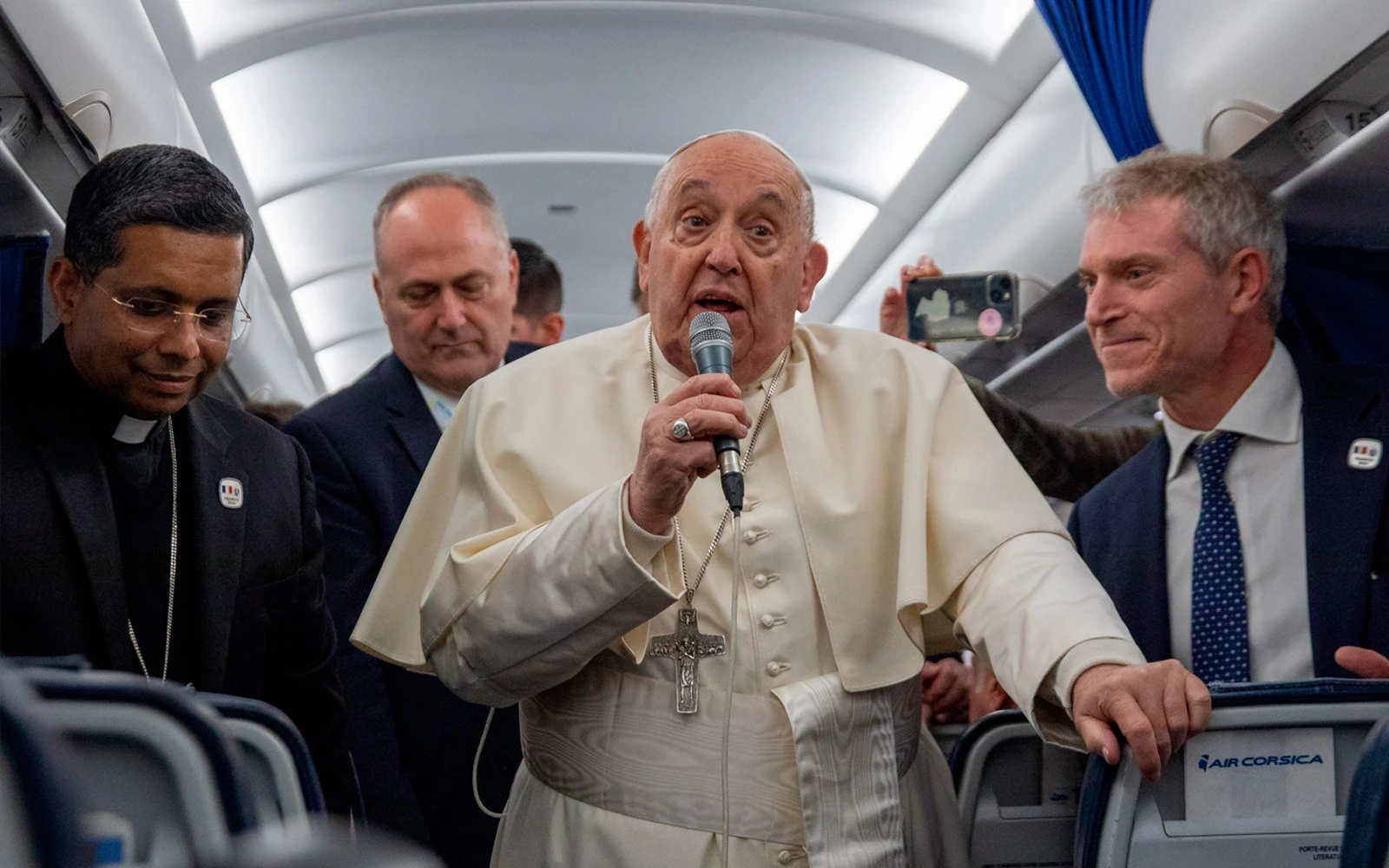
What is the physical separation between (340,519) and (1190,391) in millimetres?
2135

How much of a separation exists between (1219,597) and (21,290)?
3.00 meters

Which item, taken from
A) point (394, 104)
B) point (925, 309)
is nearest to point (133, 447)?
point (925, 309)

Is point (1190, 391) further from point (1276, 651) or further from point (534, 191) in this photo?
point (534, 191)

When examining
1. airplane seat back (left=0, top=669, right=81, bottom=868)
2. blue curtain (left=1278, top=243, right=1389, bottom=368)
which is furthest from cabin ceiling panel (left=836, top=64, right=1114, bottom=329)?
airplane seat back (left=0, top=669, right=81, bottom=868)

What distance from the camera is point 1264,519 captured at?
325cm

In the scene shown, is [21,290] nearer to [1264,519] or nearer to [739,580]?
[739,580]

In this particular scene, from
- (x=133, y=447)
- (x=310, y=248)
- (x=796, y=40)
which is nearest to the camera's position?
(x=133, y=447)

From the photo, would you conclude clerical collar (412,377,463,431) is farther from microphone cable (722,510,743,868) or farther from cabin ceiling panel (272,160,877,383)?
cabin ceiling panel (272,160,877,383)

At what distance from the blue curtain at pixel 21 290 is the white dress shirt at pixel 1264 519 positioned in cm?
283

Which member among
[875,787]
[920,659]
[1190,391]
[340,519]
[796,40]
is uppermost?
[796,40]

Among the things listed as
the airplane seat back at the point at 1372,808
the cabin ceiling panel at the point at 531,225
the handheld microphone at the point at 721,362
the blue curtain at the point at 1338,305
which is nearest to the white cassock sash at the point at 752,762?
the handheld microphone at the point at 721,362

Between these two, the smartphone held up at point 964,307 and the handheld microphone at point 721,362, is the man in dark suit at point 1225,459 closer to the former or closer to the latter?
the smartphone held up at point 964,307

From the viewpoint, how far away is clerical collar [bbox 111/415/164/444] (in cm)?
262

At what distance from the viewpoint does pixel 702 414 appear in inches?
83.4
